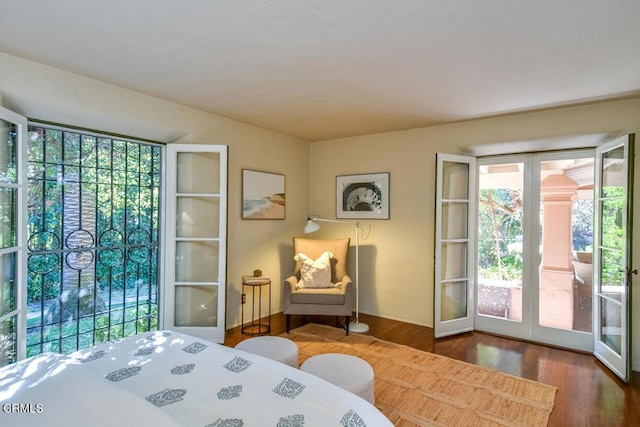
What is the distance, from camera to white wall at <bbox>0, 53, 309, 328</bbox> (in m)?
2.49

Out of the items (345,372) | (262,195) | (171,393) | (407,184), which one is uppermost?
(407,184)

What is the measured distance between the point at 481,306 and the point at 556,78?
2515 mm

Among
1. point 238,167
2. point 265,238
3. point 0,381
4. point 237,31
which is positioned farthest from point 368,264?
point 0,381

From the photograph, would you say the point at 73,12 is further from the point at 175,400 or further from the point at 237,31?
the point at 175,400

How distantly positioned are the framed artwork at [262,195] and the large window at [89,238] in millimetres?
961

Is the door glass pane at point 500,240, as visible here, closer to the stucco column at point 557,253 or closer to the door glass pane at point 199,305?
the stucco column at point 557,253

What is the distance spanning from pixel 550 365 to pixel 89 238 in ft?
14.4

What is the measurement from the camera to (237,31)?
1974mm

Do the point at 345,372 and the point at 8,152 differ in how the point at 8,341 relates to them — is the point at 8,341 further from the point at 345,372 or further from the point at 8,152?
the point at 345,372

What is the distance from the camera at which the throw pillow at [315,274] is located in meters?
3.96

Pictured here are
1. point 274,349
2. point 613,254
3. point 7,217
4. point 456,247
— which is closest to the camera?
point 7,217

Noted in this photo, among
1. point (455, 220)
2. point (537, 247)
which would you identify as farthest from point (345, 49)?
point (537, 247)

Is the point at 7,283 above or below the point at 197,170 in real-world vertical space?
below

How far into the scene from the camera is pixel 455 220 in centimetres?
392
